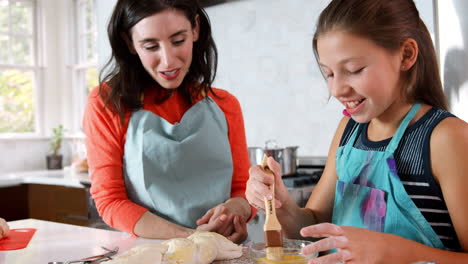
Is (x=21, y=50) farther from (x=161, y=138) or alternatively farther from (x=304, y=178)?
(x=161, y=138)

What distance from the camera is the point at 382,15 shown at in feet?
3.38

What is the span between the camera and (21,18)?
4625 millimetres

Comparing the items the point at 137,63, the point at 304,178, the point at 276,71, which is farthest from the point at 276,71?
the point at 137,63

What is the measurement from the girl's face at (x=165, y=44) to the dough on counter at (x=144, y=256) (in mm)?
616

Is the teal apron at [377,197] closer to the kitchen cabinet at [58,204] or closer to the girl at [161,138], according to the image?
the girl at [161,138]

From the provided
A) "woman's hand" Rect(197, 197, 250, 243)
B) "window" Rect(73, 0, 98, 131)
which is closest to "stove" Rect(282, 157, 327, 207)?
"woman's hand" Rect(197, 197, 250, 243)

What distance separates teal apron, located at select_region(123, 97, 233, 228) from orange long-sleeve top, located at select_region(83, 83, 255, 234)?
4cm

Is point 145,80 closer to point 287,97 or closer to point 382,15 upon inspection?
point 382,15

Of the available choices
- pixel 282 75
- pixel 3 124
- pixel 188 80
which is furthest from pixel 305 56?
pixel 3 124

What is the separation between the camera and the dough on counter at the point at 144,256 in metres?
0.89

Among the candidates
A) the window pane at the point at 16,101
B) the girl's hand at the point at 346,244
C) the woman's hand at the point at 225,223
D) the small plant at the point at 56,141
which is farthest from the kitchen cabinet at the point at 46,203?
the girl's hand at the point at 346,244

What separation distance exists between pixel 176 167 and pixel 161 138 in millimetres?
98

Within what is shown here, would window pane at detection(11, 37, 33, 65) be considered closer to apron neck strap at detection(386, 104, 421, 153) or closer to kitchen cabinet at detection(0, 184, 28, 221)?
kitchen cabinet at detection(0, 184, 28, 221)

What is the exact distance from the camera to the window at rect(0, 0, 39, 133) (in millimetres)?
4516
